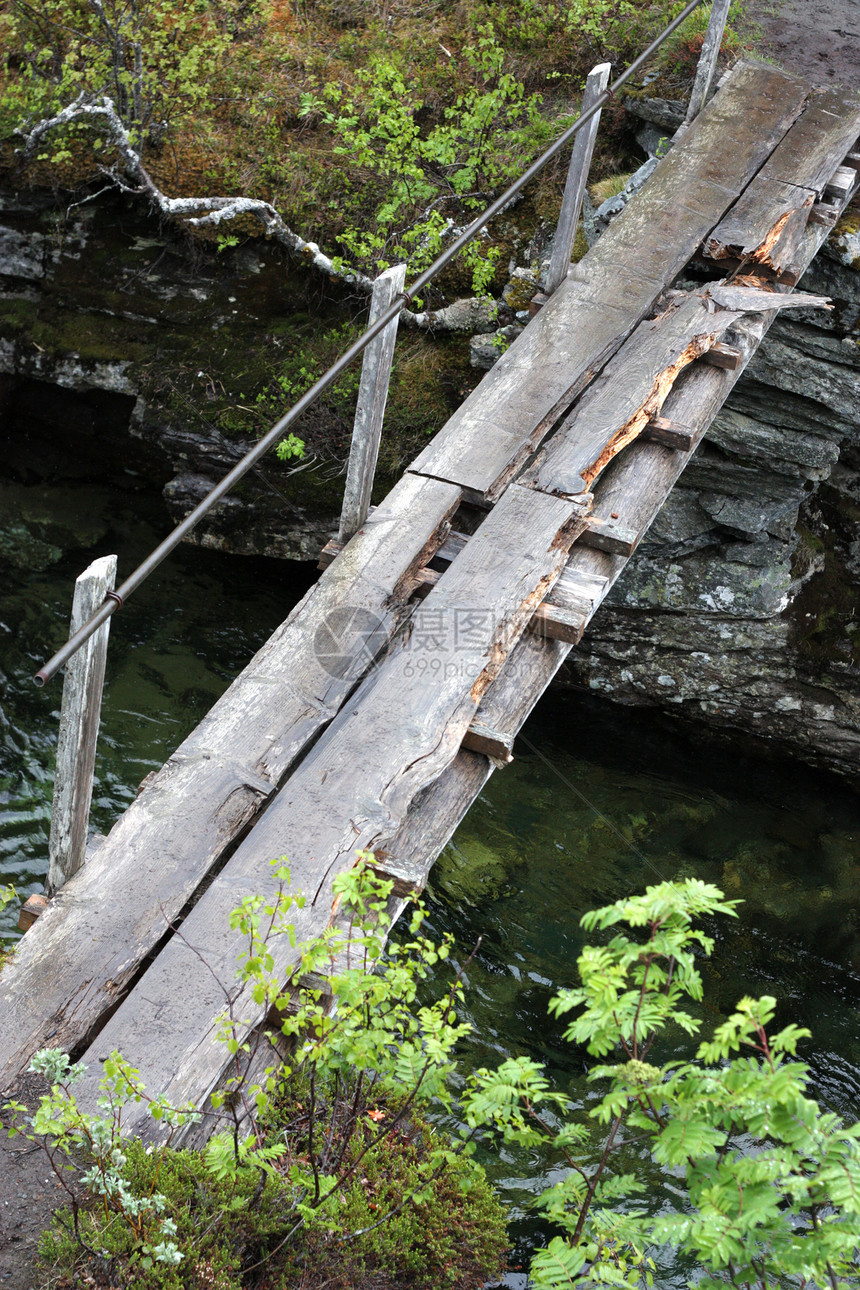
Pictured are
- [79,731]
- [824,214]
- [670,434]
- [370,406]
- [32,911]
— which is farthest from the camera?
[824,214]

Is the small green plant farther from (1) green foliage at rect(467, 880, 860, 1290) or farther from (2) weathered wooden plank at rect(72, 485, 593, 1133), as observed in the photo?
(1) green foliage at rect(467, 880, 860, 1290)

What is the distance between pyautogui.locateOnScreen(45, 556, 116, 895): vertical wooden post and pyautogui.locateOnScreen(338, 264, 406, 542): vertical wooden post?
1.53 m

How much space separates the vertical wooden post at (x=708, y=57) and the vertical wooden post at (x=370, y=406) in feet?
12.5

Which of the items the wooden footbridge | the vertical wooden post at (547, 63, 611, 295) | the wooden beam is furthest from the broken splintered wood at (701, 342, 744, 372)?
the wooden beam

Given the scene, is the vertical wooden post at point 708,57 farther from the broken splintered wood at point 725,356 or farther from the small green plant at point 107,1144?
the small green plant at point 107,1144

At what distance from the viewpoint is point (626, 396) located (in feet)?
16.9

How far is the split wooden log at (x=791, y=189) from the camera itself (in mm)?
6035

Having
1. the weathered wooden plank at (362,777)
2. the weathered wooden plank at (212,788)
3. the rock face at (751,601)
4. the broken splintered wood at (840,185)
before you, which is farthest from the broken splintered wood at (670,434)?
the broken splintered wood at (840,185)

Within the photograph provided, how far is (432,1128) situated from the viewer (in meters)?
4.70

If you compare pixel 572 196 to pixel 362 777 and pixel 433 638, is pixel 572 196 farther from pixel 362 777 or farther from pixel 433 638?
pixel 362 777

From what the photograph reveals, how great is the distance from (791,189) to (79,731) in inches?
220

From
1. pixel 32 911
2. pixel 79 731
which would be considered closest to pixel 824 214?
pixel 79 731

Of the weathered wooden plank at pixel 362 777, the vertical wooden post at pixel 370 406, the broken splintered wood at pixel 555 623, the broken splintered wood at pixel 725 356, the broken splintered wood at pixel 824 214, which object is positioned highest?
the broken splintered wood at pixel 824 214

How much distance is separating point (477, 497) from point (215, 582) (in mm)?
3662
